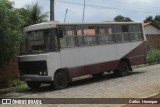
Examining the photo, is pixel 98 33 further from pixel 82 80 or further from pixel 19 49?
pixel 19 49

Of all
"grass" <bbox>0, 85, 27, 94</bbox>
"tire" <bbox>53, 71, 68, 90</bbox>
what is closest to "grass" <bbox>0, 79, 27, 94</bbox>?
"grass" <bbox>0, 85, 27, 94</bbox>

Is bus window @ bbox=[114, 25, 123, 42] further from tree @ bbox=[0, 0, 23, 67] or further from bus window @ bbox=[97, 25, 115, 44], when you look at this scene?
tree @ bbox=[0, 0, 23, 67]

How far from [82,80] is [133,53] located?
339 centimetres

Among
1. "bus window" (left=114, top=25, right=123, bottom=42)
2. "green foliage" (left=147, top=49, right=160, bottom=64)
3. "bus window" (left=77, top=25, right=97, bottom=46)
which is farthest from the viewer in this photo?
"green foliage" (left=147, top=49, right=160, bottom=64)

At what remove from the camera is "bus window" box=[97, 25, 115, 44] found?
21.0 meters

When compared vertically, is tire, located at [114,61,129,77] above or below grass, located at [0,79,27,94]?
above

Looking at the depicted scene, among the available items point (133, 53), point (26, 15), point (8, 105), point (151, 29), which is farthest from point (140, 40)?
point (151, 29)

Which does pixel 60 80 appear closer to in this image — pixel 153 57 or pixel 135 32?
pixel 135 32

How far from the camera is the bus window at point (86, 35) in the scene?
1962 centimetres

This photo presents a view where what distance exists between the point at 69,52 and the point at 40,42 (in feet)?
4.51

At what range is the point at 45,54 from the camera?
58.4 ft

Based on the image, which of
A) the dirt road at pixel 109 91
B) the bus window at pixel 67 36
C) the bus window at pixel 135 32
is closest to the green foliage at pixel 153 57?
the bus window at pixel 135 32

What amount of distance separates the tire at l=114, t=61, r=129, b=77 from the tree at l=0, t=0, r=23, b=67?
22.4 ft

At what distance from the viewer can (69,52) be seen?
18.8 m
